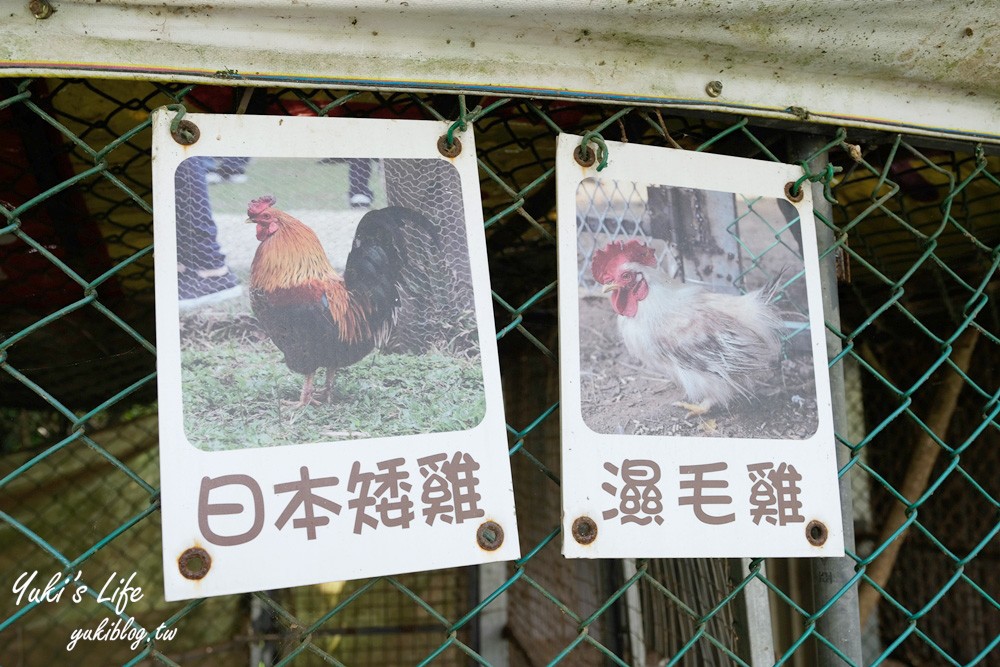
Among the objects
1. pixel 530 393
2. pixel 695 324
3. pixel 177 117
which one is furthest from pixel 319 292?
pixel 530 393

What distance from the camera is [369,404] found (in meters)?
0.80

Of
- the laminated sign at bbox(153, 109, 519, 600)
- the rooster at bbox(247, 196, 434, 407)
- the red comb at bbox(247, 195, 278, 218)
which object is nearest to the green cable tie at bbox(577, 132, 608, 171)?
the laminated sign at bbox(153, 109, 519, 600)

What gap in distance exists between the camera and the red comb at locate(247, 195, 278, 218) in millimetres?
808

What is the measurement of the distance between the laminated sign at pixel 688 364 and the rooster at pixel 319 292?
0.21 metres

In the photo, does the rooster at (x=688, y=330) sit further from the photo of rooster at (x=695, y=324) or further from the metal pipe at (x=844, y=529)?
the metal pipe at (x=844, y=529)

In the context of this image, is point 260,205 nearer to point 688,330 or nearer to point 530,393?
point 688,330

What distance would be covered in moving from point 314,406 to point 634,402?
373mm

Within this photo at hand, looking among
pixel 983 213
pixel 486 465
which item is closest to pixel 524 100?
pixel 486 465

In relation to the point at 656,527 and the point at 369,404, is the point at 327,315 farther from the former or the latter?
the point at 656,527

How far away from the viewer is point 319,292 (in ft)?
2.64

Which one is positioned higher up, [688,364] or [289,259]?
[289,259]

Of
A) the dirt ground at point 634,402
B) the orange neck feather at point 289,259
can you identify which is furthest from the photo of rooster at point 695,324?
the orange neck feather at point 289,259

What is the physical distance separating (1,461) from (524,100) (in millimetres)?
2924

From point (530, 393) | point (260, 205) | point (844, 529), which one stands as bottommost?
point (844, 529)
